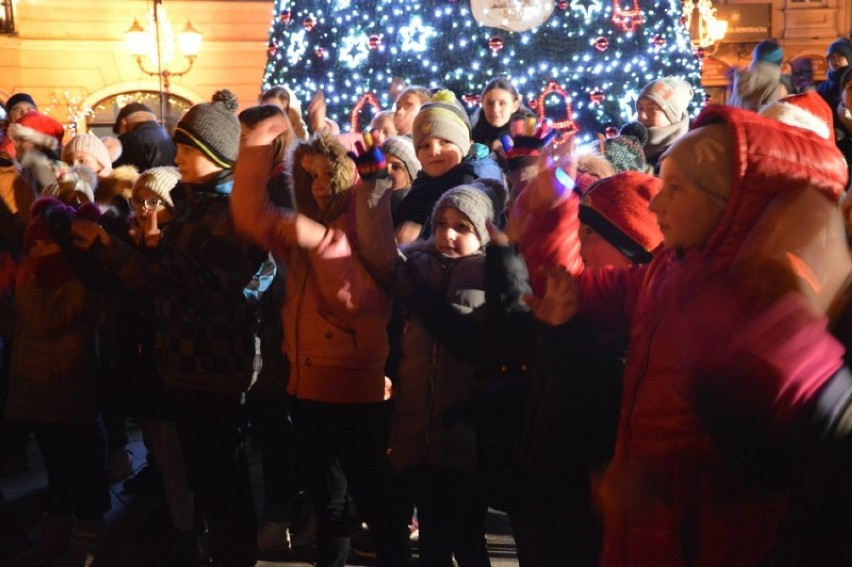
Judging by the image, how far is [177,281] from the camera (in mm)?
3748

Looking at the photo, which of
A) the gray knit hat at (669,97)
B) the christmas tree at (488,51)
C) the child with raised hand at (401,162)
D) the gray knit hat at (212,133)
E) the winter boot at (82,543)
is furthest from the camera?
the christmas tree at (488,51)

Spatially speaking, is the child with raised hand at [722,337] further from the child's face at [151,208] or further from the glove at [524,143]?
the child's face at [151,208]

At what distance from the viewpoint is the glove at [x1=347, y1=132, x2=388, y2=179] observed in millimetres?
3496

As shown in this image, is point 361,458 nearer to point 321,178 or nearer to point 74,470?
point 321,178

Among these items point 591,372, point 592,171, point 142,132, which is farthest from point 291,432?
point 142,132

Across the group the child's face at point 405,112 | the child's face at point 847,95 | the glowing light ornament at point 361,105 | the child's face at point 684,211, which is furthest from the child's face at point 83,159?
the child's face at point 847,95

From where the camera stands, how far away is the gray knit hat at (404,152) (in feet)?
16.8

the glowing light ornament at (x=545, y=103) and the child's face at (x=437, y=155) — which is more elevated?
the child's face at (x=437, y=155)

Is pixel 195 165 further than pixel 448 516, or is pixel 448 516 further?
pixel 195 165

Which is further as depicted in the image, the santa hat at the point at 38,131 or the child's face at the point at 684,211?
the santa hat at the point at 38,131

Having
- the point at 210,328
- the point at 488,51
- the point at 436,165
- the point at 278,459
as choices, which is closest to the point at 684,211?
the point at 210,328

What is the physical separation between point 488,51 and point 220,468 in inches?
230

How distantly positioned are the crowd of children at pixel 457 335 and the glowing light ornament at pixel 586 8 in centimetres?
298

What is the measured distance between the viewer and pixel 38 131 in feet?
22.7
